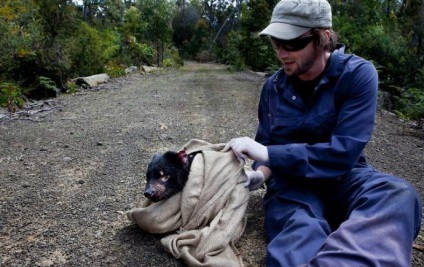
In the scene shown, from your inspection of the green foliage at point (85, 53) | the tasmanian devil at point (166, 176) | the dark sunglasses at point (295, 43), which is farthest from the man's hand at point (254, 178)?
the green foliage at point (85, 53)

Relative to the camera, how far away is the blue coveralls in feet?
4.84

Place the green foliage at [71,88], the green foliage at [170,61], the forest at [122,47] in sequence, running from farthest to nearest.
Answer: the green foliage at [170,61] → the green foliage at [71,88] → the forest at [122,47]

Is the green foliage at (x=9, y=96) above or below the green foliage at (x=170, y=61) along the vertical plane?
above

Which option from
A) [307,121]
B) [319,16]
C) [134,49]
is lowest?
[134,49]

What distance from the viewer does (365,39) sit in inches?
378

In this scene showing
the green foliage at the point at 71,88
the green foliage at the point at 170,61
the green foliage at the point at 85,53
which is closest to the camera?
the green foliage at the point at 71,88

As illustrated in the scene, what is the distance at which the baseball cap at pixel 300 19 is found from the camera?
191cm

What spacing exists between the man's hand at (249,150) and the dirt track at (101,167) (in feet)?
1.59

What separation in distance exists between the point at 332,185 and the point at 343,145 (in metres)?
0.28

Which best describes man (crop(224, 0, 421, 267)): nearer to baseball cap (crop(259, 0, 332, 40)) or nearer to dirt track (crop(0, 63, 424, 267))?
baseball cap (crop(259, 0, 332, 40))

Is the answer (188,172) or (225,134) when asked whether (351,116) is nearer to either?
(188,172)

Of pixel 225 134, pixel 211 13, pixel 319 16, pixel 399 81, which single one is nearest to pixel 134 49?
pixel 399 81

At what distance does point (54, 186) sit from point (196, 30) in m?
33.1

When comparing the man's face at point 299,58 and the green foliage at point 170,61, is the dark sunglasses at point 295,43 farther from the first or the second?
the green foliage at point 170,61
